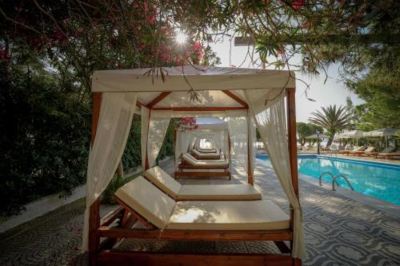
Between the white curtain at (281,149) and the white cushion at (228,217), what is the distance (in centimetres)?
18

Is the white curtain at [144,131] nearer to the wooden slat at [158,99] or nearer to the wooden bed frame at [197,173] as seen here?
the wooden slat at [158,99]

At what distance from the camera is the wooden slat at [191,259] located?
213 cm

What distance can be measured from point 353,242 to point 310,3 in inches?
118

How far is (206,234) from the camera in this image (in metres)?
2.23

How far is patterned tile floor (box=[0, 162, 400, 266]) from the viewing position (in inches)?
96.5

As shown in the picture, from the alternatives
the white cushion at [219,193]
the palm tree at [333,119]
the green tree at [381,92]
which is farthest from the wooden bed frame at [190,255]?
the palm tree at [333,119]

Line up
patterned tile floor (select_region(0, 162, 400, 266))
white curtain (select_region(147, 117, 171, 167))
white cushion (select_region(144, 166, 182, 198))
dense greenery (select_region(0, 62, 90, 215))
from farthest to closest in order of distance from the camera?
1. white curtain (select_region(147, 117, 171, 167))
2. white cushion (select_region(144, 166, 182, 198))
3. dense greenery (select_region(0, 62, 90, 215))
4. patterned tile floor (select_region(0, 162, 400, 266))

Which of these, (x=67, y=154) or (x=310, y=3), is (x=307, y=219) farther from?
(x=67, y=154)

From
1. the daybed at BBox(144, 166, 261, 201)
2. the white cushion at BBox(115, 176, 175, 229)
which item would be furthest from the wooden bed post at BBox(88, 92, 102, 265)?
the daybed at BBox(144, 166, 261, 201)

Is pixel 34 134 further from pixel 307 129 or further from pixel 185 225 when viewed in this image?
pixel 307 129

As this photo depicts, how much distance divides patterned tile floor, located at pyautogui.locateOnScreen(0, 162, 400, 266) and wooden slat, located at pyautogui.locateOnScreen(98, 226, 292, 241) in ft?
1.78

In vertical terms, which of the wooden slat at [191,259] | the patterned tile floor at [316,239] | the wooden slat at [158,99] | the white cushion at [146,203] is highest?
the wooden slat at [158,99]

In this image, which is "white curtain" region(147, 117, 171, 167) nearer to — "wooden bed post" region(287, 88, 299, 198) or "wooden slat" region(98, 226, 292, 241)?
"wooden slat" region(98, 226, 292, 241)

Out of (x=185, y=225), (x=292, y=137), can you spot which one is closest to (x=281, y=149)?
(x=292, y=137)
